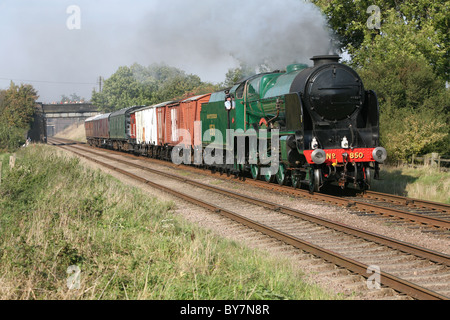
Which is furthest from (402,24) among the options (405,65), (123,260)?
(123,260)

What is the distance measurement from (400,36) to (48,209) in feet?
79.7

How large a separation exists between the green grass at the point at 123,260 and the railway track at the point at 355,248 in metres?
0.95

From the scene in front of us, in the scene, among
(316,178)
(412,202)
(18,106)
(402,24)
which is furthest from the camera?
(18,106)

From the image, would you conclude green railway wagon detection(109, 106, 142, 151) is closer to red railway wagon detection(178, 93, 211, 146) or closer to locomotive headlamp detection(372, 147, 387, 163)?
red railway wagon detection(178, 93, 211, 146)

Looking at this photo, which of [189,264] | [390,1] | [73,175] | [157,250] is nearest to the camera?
[189,264]

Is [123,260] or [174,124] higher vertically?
[174,124]

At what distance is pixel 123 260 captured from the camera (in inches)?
252

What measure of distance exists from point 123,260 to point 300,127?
7.32 meters

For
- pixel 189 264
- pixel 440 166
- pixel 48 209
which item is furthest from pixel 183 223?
pixel 440 166

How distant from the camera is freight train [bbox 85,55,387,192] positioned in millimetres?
12688

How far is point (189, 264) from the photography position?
615 centimetres

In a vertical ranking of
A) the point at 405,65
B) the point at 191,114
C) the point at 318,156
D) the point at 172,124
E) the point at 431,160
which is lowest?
the point at 431,160

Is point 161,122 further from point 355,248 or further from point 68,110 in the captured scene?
point 68,110
